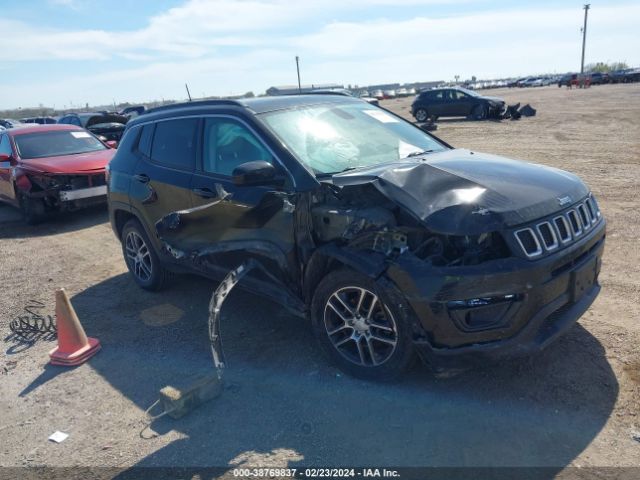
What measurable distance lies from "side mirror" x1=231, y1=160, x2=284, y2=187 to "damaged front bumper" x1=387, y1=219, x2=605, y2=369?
45.8 inches

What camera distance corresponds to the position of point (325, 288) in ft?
11.6

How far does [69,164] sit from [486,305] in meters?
8.63

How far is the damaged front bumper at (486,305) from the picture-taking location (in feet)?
9.57

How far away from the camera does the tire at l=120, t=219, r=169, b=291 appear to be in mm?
5469

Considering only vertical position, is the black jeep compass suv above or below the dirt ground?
above

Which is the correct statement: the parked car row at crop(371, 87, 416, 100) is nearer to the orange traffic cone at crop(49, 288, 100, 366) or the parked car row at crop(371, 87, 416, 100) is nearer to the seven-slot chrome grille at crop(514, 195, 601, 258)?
the orange traffic cone at crop(49, 288, 100, 366)

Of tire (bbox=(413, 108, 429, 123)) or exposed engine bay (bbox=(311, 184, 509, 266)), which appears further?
tire (bbox=(413, 108, 429, 123))

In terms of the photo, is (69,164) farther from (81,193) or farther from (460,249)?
(460,249)

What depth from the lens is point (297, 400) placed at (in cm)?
345

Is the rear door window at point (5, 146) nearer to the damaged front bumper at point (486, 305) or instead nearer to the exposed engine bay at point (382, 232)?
the exposed engine bay at point (382, 232)

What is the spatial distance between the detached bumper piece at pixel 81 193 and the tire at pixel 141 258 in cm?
378

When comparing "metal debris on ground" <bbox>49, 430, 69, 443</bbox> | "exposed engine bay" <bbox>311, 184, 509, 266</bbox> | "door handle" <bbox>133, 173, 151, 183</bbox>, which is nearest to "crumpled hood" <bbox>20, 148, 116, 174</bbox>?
"door handle" <bbox>133, 173, 151, 183</bbox>

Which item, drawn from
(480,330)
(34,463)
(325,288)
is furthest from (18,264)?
(480,330)

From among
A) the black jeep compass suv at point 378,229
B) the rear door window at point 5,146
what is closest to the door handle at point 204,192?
the black jeep compass suv at point 378,229
